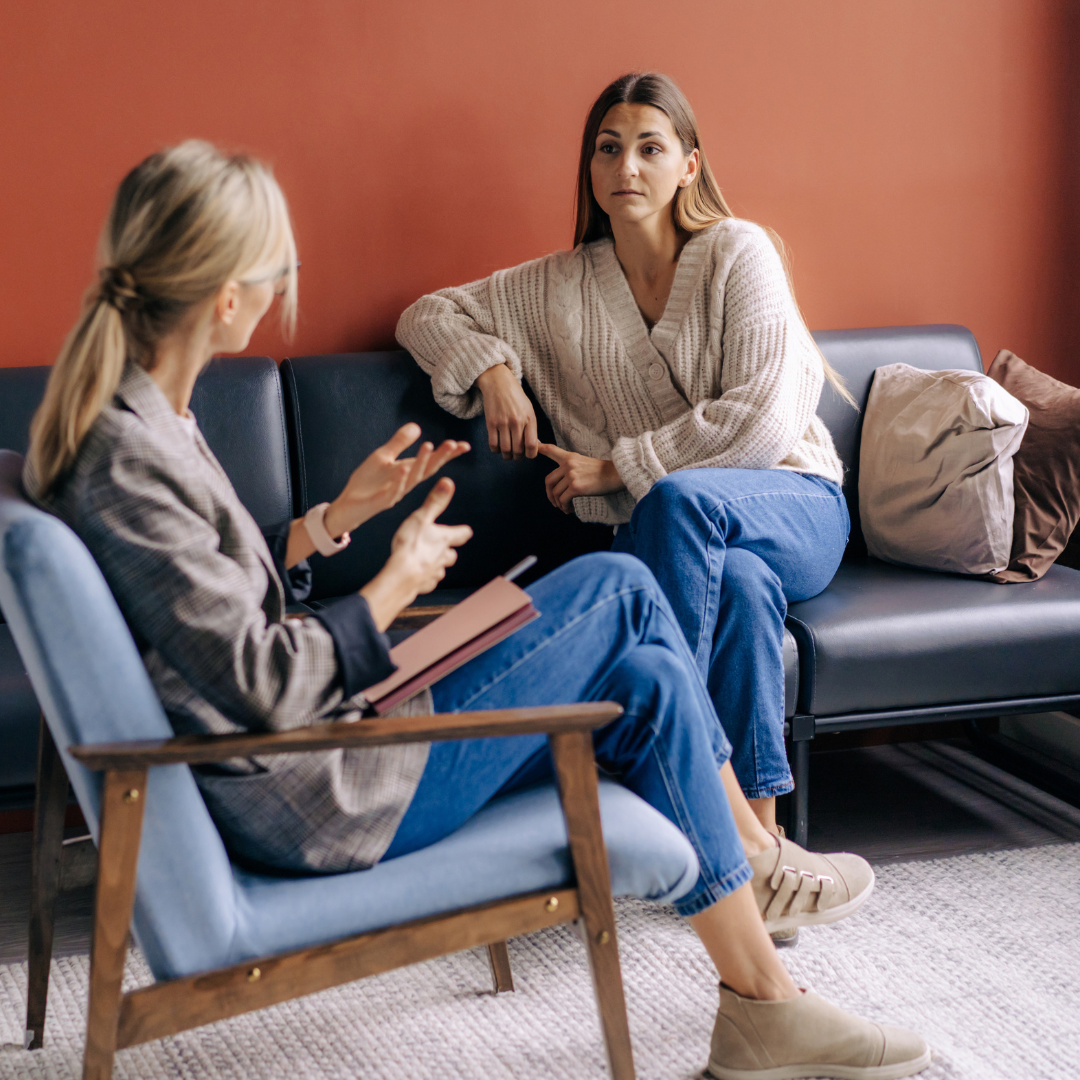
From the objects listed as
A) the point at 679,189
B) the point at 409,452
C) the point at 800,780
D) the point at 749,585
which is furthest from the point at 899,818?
the point at 679,189

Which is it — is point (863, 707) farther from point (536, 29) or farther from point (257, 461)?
point (536, 29)

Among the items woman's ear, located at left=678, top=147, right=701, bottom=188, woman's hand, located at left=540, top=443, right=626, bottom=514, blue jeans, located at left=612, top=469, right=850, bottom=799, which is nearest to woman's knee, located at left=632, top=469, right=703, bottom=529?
blue jeans, located at left=612, top=469, right=850, bottom=799

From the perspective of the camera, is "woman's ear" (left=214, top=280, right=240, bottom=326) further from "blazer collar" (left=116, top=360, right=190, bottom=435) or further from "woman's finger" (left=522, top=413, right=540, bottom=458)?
"woman's finger" (left=522, top=413, right=540, bottom=458)

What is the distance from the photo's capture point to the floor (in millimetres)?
1912

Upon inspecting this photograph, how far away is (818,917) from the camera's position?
5.39 ft

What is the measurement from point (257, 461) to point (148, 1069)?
1.09m

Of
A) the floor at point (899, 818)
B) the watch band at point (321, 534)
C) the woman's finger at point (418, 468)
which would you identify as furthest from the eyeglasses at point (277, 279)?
the floor at point (899, 818)

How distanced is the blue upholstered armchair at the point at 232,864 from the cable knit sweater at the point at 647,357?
0.97 m

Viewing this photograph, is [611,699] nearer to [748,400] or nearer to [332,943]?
[332,943]

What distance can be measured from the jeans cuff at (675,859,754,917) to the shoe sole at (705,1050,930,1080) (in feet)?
0.81

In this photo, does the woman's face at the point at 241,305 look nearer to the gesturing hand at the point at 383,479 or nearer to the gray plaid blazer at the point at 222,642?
the gray plaid blazer at the point at 222,642

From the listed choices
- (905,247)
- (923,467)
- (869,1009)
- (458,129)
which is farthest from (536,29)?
(869,1009)

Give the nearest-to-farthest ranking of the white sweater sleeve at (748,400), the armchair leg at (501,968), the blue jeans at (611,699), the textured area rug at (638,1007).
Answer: the blue jeans at (611,699) → the textured area rug at (638,1007) → the armchair leg at (501,968) → the white sweater sleeve at (748,400)

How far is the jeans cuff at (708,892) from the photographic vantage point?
4.14 feet
